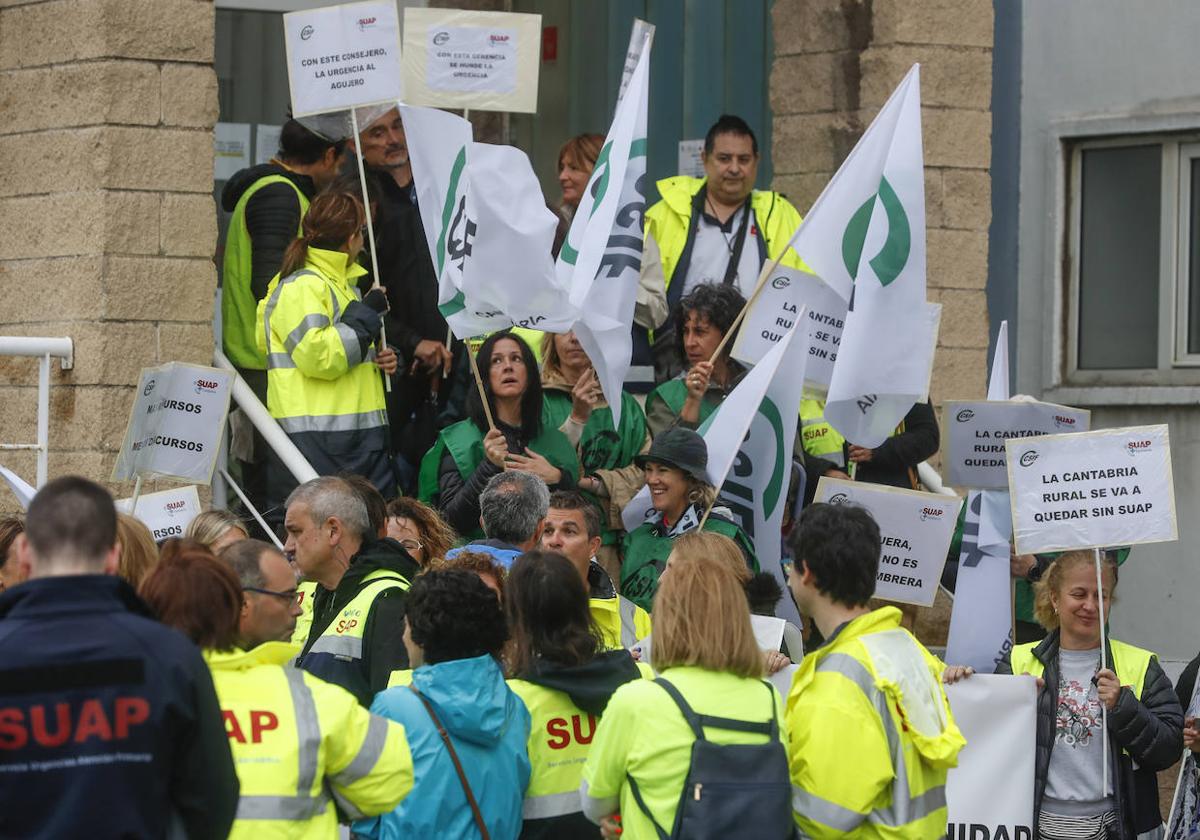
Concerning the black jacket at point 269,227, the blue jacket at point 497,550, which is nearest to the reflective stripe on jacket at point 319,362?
the black jacket at point 269,227

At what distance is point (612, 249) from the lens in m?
8.32

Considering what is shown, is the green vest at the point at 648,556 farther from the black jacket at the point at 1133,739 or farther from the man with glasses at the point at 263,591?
the man with glasses at the point at 263,591

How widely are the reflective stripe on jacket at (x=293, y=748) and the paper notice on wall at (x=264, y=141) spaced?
7470 mm

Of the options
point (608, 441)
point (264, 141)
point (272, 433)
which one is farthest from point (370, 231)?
point (264, 141)

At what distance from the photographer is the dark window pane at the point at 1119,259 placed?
11352mm

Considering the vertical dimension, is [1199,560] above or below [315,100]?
below

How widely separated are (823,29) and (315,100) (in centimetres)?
320

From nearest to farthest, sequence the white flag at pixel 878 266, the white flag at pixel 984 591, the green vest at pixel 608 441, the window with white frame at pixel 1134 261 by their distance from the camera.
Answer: the white flag at pixel 878 266
the white flag at pixel 984 591
the green vest at pixel 608 441
the window with white frame at pixel 1134 261

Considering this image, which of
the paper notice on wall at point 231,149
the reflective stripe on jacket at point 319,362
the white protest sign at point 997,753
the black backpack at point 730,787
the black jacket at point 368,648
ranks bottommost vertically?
the white protest sign at point 997,753

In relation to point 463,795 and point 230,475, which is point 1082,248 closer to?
point 230,475

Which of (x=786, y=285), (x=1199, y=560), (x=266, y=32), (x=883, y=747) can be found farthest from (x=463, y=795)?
(x=266, y=32)

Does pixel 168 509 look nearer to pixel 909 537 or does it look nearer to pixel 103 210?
pixel 103 210

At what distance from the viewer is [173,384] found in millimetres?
Answer: 8117

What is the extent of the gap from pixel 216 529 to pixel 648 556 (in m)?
1.67
